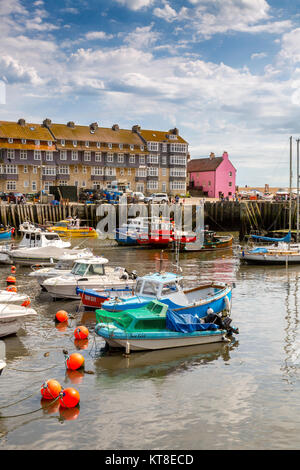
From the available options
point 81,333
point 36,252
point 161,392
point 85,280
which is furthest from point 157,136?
point 161,392

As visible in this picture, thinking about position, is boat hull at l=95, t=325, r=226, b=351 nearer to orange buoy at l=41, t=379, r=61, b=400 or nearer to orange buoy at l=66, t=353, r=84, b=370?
orange buoy at l=66, t=353, r=84, b=370

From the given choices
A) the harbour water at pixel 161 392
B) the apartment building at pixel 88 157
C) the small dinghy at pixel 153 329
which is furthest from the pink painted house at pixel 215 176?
the small dinghy at pixel 153 329

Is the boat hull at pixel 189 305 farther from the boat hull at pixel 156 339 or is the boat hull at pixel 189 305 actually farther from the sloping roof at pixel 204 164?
the sloping roof at pixel 204 164

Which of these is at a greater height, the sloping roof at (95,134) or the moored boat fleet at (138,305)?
the sloping roof at (95,134)

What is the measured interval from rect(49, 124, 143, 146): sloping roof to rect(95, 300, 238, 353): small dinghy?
2333 inches

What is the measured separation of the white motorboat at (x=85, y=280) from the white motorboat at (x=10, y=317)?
4777 millimetres

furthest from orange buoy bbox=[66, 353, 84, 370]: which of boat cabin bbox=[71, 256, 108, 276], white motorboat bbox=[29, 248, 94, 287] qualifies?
white motorboat bbox=[29, 248, 94, 287]

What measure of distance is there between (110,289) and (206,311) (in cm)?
522

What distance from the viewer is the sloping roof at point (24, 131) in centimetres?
6929

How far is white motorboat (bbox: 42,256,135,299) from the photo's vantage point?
949 inches

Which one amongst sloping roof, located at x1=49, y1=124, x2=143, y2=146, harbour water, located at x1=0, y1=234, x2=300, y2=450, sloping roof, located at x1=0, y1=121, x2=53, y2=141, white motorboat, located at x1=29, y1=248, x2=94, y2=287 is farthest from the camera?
sloping roof, located at x1=49, y1=124, x2=143, y2=146

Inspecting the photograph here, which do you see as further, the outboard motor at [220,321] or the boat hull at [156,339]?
the outboard motor at [220,321]

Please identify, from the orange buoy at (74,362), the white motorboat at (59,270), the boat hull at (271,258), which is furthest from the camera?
the boat hull at (271,258)

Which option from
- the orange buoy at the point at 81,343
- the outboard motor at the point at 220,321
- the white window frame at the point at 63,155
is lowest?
the orange buoy at the point at 81,343
